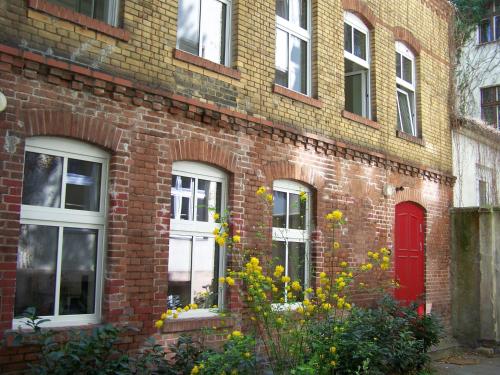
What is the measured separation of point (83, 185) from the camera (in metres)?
6.12

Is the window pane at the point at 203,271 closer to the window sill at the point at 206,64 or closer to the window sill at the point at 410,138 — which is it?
the window sill at the point at 206,64

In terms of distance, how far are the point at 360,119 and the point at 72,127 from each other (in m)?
5.89

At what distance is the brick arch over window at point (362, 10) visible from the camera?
10242 millimetres

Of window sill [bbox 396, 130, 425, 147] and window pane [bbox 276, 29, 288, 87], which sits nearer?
window pane [bbox 276, 29, 288, 87]

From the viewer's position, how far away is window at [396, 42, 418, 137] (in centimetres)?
1190

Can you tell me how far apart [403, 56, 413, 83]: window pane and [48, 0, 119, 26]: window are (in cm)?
759

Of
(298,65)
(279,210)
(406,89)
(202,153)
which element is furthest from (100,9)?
(406,89)

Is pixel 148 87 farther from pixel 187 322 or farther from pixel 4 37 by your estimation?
pixel 187 322

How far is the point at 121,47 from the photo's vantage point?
→ 6.42 meters

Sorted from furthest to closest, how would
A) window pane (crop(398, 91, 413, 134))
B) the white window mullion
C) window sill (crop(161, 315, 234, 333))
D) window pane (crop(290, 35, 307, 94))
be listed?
1. window pane (crop(398, 91, 413, 134))
2. window pane (crop(290, 35, 307, 94))
3. window sill (crop(161, 315, 234, 333))
4. the white window mullion

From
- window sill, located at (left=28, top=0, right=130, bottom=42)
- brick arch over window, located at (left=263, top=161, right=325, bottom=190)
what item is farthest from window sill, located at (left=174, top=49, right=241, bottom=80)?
brick arch over window, located at (left=263, top=161, right=325, bottom=190)

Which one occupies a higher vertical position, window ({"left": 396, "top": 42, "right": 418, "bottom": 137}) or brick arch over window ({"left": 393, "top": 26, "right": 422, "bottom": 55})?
brick arch over window ({"left": 393, "top": 26, "right": 422, "bottom": 55})

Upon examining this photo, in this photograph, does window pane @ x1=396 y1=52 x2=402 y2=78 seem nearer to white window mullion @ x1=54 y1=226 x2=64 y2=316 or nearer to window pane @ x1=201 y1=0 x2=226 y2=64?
window pane @ x1=201 y1=0 x2=226 y2=64

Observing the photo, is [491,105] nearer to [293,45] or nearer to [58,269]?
[293,45]
